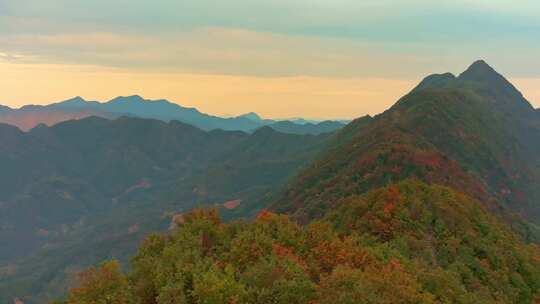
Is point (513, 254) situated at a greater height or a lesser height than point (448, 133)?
lesser

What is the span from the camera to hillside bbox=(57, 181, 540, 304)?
43.9 meters

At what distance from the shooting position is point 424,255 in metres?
67.9

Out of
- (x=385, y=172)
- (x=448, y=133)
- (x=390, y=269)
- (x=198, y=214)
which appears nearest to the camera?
(x=390, y=269)

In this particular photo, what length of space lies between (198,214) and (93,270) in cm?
1971

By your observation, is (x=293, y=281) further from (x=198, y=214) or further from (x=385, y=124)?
(x=385, y=124)

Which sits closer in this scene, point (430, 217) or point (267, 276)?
point (267, 276)

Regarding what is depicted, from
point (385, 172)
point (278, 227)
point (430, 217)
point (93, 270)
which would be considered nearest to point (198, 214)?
point (278, 227)

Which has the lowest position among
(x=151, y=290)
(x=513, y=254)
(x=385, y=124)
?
(x=513, y=254)

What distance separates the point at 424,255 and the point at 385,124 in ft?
425

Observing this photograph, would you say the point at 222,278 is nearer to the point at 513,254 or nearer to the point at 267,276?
the point at 267,276

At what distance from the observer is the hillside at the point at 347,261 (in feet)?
144

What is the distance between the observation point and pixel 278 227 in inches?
2594

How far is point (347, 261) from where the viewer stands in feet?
176

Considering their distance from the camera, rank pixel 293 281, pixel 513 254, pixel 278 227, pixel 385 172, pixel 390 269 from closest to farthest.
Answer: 1. pixel 293 281
2. pixel 390 269
3. pixel 278 227
4. pixel 513 254
5. pixel 385 172
